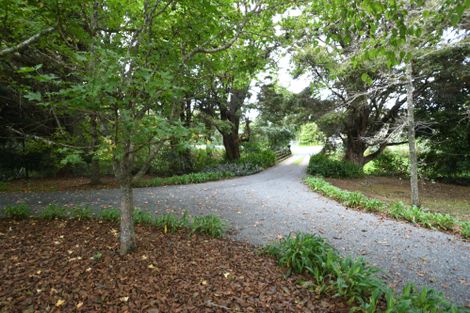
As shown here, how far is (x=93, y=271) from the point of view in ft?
9.20

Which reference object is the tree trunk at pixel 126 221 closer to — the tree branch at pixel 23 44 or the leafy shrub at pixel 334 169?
the tree branch at pixel 23 44

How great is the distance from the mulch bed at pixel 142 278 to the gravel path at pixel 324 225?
4.06ft

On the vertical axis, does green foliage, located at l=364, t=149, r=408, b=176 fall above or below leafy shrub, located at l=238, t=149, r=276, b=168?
below

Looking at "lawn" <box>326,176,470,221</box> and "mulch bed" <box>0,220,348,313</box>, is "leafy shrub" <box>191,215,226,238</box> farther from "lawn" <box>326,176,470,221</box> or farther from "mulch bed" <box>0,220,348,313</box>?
"lawn" <box>326,176,470,221</box>

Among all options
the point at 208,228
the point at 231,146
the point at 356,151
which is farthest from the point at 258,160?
the point at 208,228

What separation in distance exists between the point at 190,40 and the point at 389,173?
A: 1673 centimetres

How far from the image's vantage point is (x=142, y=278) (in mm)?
2742

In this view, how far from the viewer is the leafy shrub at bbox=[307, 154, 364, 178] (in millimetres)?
13411

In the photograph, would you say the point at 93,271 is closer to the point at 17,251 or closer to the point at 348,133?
the point at 17,251

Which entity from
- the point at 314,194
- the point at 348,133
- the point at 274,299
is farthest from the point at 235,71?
the point at 348,133

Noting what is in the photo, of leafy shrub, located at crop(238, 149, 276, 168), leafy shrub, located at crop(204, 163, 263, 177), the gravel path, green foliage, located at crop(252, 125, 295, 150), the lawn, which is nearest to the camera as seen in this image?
the gravel path

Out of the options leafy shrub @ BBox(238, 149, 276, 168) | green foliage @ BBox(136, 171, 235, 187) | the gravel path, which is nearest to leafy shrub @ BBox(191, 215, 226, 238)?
the gravel path

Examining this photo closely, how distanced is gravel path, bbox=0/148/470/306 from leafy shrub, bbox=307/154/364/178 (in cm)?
480

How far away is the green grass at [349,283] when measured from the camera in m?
A: 2.44
